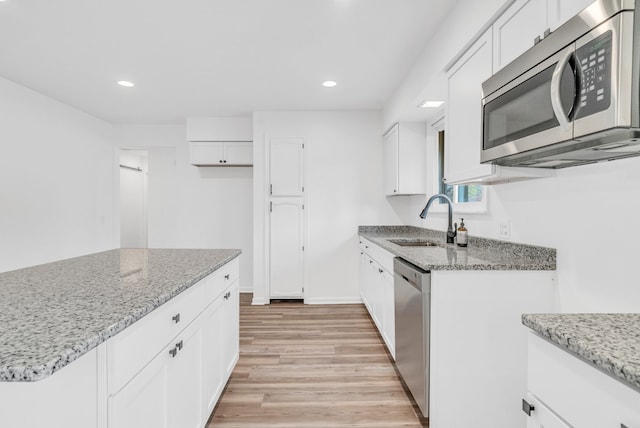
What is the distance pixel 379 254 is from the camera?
2957mm

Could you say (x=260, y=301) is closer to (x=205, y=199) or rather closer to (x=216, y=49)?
(x=205, y=199)

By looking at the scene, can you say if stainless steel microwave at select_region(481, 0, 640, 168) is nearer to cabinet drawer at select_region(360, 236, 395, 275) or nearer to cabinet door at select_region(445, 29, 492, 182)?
cabinet door at select_region(445, 29, 492, 182)

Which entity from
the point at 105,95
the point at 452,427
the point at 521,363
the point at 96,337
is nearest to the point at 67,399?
the point at 96,337

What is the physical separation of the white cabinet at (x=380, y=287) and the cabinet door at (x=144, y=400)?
166 cm

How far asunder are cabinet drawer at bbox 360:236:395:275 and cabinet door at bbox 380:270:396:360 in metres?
0.07

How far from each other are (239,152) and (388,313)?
3.10m

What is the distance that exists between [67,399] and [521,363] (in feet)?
5.92

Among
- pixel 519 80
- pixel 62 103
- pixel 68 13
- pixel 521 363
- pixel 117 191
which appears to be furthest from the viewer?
pixel 117 191

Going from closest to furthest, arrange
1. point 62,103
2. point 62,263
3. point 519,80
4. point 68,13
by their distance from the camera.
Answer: point 519,80, point 62,263, point 68,13, point 62,103

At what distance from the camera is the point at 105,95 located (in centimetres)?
375

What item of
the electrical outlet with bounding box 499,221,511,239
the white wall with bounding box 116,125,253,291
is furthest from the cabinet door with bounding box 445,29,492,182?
the white wall with bounding box 116,125,253,291

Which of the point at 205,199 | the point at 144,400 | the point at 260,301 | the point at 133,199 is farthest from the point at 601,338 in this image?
the point at 133,199

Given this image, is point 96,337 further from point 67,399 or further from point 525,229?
point 525,229

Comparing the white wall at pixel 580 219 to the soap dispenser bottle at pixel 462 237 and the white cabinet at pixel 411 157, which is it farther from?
the white cabinet at pixel 411 157
